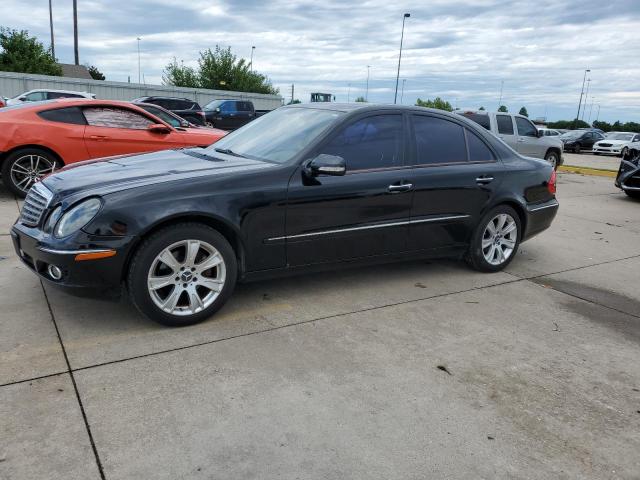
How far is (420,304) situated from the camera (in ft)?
14.3

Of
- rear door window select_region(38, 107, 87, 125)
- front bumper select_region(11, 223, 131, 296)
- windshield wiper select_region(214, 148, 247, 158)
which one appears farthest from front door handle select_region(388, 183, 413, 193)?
rear door window select_region(38, 107, 87, 125)

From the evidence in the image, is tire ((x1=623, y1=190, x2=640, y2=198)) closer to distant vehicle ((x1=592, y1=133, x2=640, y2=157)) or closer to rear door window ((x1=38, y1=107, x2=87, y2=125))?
rear door window ((x1=38, y1=107, x2=87, y2=125))

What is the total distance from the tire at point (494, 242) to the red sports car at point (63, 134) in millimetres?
5133

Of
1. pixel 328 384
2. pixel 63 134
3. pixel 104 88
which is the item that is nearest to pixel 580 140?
pixel 104 88

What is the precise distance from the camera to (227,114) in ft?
76.3

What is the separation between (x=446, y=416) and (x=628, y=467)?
32.5 inches

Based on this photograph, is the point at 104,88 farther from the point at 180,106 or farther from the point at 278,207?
the point at 278,207

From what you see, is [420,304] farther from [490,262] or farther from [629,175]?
[629,175]

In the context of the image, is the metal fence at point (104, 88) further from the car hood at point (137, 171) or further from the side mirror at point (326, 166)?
the side mirror at point (326, 166)

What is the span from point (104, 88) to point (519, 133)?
2505 cm

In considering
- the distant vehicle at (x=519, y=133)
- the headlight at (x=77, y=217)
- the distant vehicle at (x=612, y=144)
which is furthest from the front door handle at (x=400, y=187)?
the distant vehicle at (x=612, y=144)

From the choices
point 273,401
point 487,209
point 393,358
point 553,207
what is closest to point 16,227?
point 273,401

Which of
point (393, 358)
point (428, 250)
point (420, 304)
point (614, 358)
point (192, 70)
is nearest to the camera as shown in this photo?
point (393, 358)

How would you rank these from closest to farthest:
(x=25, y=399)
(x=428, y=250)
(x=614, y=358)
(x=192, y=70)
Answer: (x=25, y=399), (x=614, y=358), (x=428, y=250), (x=192, y=70)
